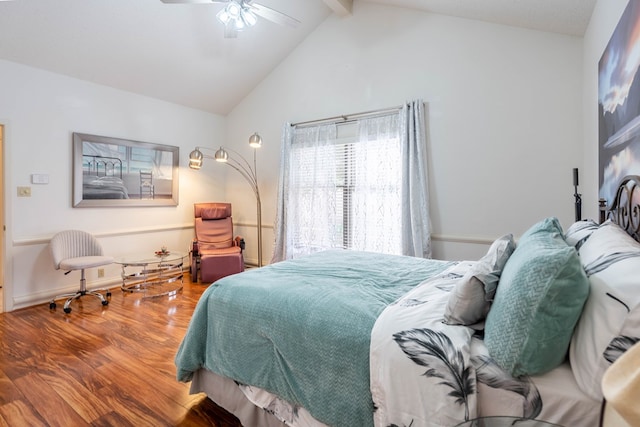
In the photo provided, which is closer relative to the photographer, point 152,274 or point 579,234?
point 579,234

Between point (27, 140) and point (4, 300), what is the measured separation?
1668mm

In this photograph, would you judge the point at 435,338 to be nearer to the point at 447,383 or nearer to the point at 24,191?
the point at 447,383

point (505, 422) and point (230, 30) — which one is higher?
point (230, 30)

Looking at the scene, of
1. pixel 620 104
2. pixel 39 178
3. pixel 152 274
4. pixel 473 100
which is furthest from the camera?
pixel 152 274

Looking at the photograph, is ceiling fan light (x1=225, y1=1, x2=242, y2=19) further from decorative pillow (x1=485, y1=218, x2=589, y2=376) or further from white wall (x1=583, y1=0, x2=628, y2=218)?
decorative pillow (x1=485, y1=218, x2=589, y2=376)

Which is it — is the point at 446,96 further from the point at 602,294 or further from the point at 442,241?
the point at 602,294

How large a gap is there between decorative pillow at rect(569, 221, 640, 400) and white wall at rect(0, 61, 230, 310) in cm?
457

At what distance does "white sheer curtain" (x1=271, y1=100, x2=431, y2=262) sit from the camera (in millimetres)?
3432

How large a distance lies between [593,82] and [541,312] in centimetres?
223

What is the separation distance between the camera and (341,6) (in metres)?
3.74

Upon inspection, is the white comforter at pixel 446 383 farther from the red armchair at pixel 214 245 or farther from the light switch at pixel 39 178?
the light switch at pixel 39 178

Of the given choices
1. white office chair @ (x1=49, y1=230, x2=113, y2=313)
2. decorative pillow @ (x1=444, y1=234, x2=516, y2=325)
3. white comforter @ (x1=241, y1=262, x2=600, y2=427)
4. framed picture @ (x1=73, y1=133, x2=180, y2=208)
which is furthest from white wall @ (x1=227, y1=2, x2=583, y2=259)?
white office chair @ (x1=49, y1=230, x2=113, y2=313)

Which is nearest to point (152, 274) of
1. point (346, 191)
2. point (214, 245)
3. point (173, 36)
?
point (214, 245)

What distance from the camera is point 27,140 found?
3.32 m
